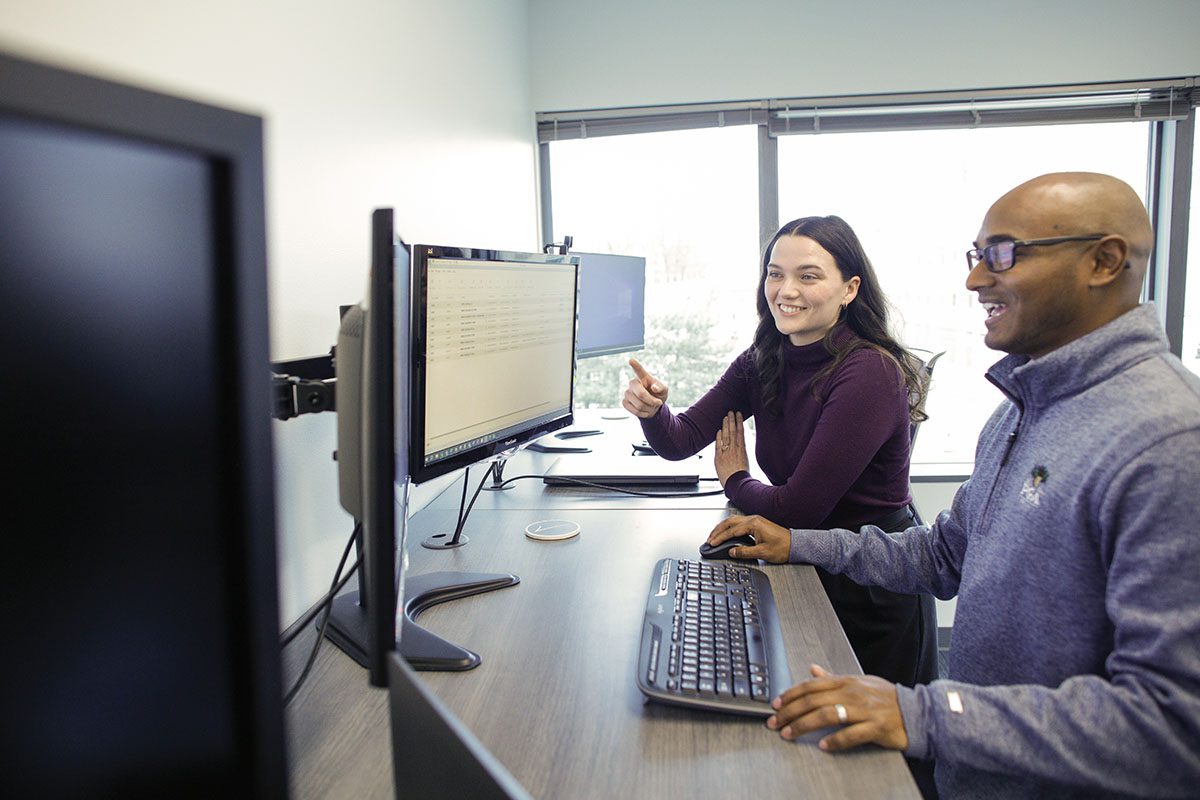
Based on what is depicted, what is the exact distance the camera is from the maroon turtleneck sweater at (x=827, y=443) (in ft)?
4.96

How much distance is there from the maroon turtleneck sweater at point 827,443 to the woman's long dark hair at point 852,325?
0.02 metres

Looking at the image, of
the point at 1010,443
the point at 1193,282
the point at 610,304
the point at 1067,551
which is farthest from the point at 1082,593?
the point at 1193,282

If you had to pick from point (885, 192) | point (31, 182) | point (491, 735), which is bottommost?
point (491, 735)

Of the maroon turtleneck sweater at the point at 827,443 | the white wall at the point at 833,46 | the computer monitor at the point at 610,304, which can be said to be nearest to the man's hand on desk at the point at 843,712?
the maroon turtleneck sweater at the point at 827,443

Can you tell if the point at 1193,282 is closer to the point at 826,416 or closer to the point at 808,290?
the point at 808,290

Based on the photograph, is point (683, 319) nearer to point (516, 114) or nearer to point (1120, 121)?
point (516, 114)

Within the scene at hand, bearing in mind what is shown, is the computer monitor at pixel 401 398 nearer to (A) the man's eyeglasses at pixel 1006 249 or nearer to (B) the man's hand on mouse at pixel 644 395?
(B) the man's hand on mouse at pixel 644 395

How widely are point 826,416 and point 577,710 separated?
0.92 m

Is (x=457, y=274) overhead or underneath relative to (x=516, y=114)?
underneath

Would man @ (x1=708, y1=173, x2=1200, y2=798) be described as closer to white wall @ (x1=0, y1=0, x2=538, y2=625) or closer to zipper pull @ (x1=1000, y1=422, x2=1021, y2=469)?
zipper pull @ (x1=1000, y1=422, x2=1021, y2=469)

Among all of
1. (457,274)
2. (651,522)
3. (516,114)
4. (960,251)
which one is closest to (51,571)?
(457,274)

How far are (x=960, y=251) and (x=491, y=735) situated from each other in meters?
3.03

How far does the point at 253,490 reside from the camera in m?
0.33

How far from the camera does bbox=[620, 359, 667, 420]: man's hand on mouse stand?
187cm
